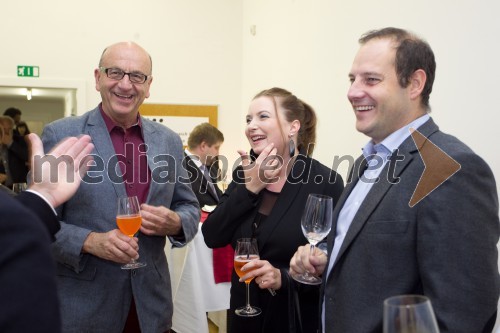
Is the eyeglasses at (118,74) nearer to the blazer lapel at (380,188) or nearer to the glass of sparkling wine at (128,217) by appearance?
the glass of sparkling wine at (128,217)

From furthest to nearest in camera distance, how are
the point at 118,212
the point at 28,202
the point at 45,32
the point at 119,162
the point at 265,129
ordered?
the point at 45,32 < the point at 265,129 < the point at 119,162 < the point at 118,212 < the point at 28,202

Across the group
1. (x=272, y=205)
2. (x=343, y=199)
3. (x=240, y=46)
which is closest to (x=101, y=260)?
(x=272, y=205)

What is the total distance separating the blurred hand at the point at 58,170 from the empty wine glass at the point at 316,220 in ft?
2.48

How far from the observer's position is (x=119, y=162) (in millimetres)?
1817

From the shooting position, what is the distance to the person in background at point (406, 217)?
1080 mm

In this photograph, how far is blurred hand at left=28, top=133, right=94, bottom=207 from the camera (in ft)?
3.68

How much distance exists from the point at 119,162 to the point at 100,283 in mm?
472

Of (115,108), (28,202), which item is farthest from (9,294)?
(115,108)

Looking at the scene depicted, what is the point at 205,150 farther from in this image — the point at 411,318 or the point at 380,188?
the point at 411,318

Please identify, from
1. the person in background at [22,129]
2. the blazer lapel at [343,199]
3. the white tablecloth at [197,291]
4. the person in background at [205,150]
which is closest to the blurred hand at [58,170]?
the blazer lapel at [343,199]

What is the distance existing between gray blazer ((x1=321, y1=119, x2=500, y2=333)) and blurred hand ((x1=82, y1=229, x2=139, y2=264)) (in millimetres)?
705

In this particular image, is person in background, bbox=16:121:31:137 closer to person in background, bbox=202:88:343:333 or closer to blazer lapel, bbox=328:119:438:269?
person in background, bbox=202:88:343:333

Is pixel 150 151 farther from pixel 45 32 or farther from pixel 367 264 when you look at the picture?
pixel 45 32

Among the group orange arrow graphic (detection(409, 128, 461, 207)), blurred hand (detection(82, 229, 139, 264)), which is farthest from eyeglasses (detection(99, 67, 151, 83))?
orange arrow graphic (detection(409, 128, 461, 207))
